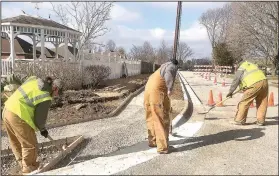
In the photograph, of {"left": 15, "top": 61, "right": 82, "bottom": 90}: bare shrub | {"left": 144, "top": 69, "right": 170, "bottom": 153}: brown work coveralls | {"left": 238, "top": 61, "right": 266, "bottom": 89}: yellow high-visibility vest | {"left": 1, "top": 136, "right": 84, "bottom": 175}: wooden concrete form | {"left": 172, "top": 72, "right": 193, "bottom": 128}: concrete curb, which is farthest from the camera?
{"left": 15, "top": 61, "right": 82, "bottom": 90}: bare shrub

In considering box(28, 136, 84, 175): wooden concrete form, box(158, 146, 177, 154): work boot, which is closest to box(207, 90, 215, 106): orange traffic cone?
box(158, 146, 177, 154): work boot

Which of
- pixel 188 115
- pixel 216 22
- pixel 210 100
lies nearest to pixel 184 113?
pixel 188 115

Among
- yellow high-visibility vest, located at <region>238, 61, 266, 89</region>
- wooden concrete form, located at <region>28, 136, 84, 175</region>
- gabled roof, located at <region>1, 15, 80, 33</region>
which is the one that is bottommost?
wooden concrete form, located at <region>28, 136, 84, 175</region>

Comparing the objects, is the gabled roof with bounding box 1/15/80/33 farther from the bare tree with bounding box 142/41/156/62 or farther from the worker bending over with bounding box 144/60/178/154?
the worker bending over with bounding box 144/60/178/154

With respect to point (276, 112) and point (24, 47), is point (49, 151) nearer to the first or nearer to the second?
point (276, 112)

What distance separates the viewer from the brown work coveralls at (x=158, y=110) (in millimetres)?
4996

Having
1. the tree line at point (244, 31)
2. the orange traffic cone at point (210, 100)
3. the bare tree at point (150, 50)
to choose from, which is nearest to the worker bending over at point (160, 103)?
the tree line at point (244, 31)

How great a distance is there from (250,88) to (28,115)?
11.3 ft

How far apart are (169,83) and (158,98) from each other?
0.29 m

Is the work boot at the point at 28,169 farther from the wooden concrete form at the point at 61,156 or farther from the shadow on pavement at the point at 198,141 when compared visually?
the shadow on pavement at the point at 198,141

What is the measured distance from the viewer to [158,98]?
512 centimetres

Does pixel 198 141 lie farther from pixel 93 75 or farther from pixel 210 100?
pixel 93 75

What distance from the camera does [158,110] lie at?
5.06 meters

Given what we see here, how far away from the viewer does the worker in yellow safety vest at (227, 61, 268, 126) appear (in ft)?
13.9
